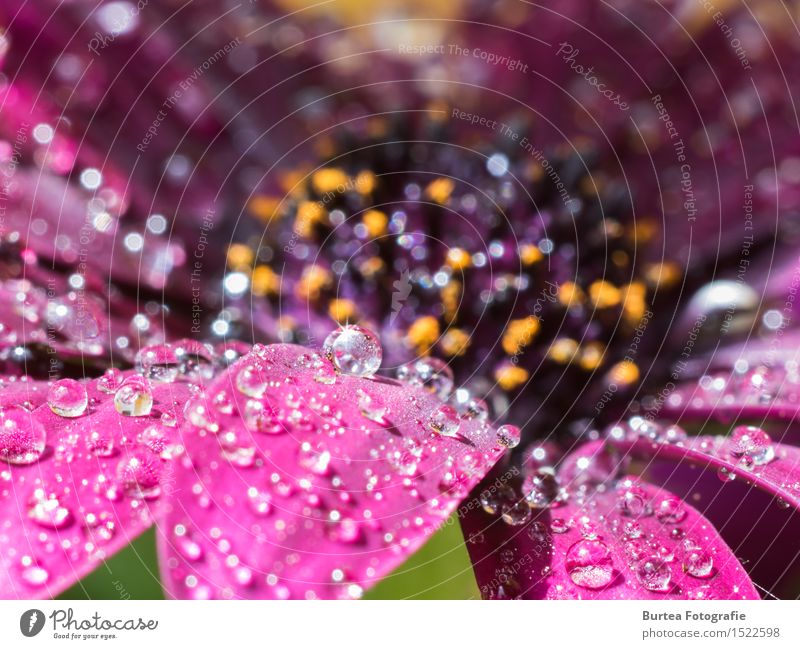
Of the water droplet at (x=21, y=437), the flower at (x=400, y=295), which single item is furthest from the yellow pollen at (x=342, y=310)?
the water droplet at (x=21, y=437)

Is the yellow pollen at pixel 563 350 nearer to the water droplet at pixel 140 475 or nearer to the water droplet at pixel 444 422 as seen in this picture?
the water droplet at pixel 444 422

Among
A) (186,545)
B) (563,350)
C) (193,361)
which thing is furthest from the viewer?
(563,350)

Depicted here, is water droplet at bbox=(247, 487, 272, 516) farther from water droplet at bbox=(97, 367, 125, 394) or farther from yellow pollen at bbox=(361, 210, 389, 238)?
yellow pollen at bbox=(361, 210, 389, 238)

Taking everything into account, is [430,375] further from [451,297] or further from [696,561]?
[696,561]

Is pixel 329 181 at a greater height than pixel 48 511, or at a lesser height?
greater

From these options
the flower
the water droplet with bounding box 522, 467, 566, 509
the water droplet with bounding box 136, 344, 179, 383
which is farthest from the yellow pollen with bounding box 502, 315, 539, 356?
the water droplet with bounding box 136, 344, 179, 383

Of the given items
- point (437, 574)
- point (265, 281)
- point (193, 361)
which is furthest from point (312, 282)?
point (437, 574)
